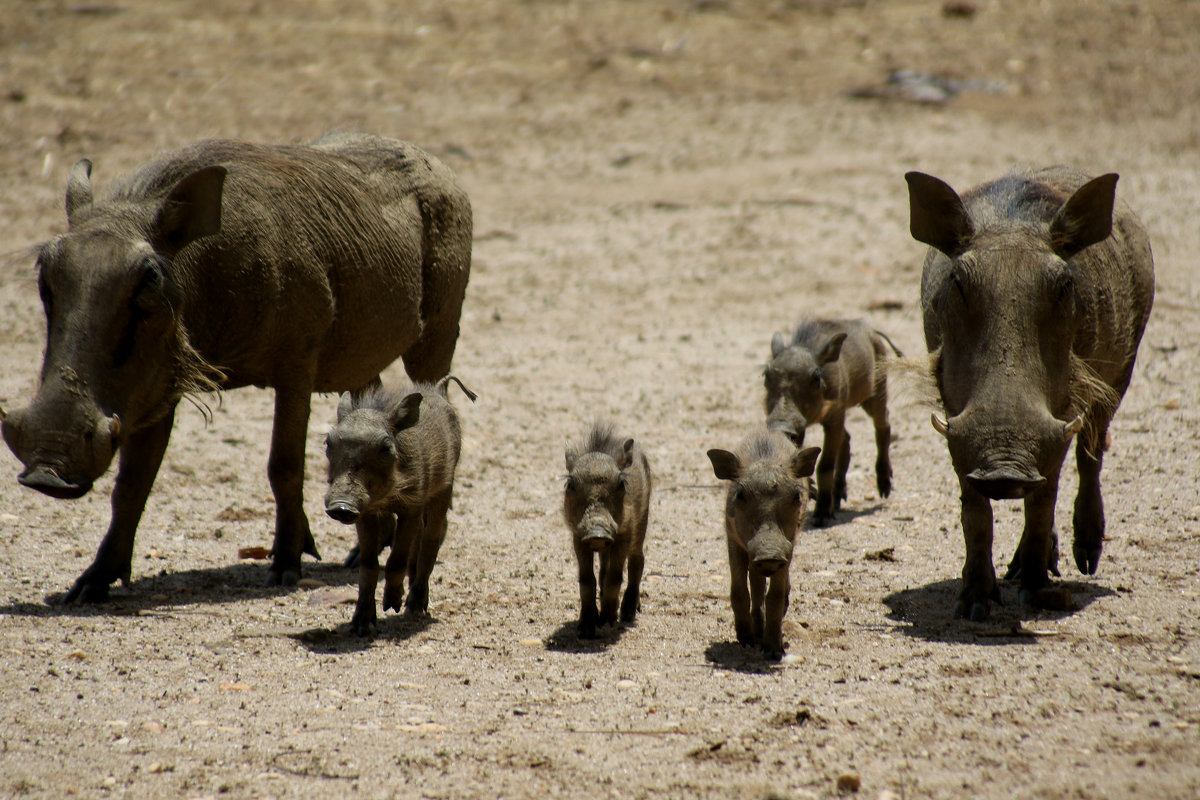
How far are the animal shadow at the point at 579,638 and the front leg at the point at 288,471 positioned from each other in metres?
1.53

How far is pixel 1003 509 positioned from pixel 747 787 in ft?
13.0

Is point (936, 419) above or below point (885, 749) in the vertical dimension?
above

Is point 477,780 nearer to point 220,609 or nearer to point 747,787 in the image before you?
point 747,787

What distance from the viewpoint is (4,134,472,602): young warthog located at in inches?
206

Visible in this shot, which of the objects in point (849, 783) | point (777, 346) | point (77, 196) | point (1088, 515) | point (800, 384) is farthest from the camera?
point (777, 346)

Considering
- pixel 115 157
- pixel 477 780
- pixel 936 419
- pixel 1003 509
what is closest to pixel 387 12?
pixel 115 157

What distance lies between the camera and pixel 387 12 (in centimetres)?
1927

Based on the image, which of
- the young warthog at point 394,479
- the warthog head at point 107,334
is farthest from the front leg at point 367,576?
the warthog head at point 107,334

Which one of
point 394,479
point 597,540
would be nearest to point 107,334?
point 394,479

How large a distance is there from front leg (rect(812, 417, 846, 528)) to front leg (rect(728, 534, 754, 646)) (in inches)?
90.0

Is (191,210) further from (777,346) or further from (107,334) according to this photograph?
(777,346)

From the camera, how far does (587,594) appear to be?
5223 mm

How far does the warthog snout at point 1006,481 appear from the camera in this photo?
4.72 m

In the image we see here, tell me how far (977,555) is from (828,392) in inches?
87.5
